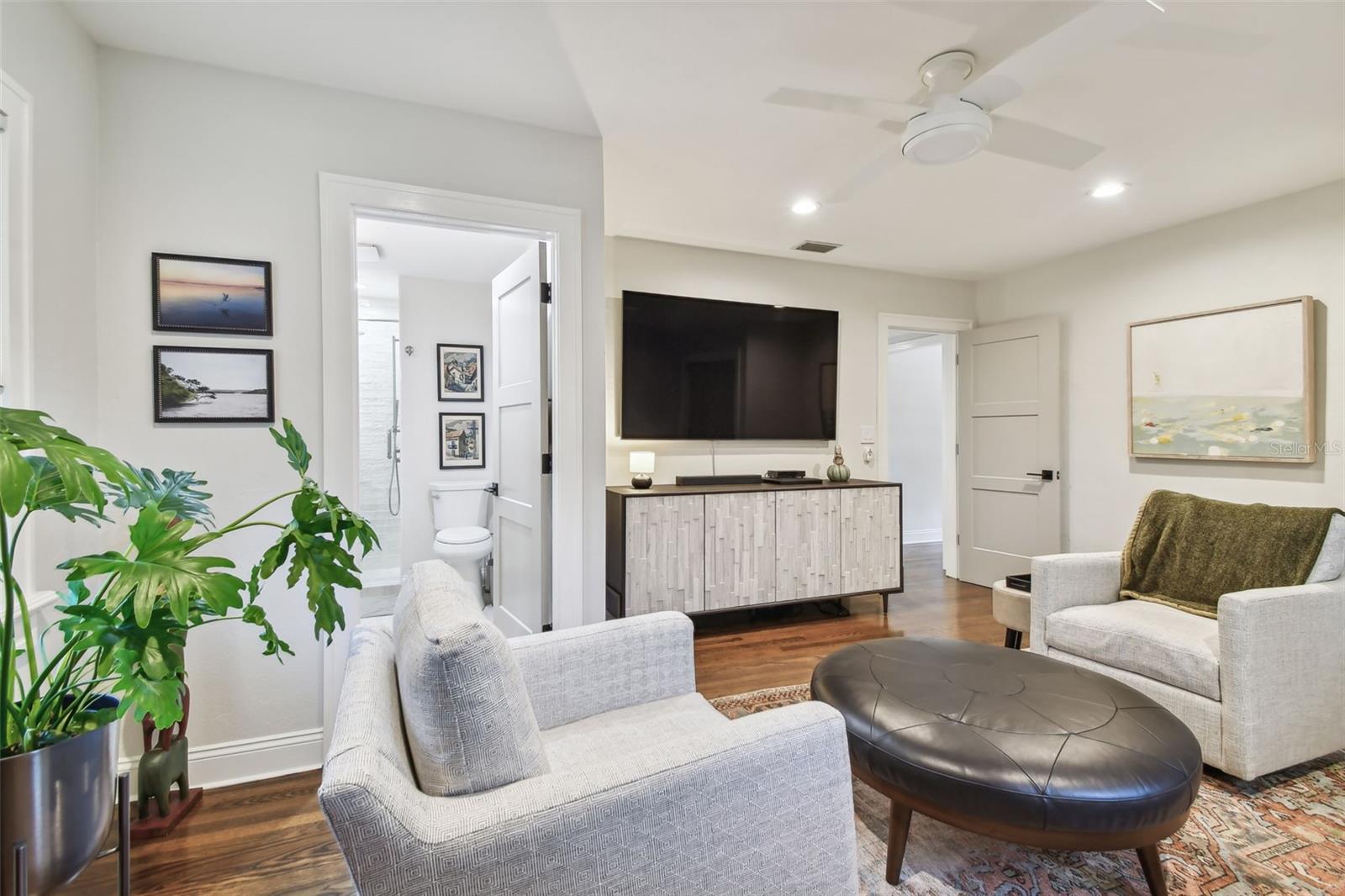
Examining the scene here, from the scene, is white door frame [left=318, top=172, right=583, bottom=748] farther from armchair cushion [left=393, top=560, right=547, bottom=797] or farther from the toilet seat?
the toilet seat

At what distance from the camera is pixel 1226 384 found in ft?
10.9

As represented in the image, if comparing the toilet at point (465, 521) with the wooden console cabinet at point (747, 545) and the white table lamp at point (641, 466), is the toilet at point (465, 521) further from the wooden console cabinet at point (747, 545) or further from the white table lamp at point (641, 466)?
the white table lamp at point (641, 466)

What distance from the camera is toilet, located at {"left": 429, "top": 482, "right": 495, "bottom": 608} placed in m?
3.91

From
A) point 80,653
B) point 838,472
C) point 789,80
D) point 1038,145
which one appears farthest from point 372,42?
point 838,472

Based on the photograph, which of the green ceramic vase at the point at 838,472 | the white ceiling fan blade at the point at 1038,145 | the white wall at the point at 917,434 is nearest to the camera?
the white ceiling fan blade at the point at 1038,145

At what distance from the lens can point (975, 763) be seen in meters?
1.29

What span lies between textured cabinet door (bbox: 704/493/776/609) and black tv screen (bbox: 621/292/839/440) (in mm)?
646

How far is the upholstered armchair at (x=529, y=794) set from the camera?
0.79 metres

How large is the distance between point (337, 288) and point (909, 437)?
6421 mm

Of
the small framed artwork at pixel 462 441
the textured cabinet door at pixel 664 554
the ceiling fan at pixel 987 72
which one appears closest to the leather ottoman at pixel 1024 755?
the textured cabinet door at pixel 664 554

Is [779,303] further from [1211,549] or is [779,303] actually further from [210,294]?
[210,294]

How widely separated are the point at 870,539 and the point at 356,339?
10.5 feet

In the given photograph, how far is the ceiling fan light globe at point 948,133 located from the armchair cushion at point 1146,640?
190 cm

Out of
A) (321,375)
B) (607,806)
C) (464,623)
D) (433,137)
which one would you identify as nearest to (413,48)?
(433,137)
